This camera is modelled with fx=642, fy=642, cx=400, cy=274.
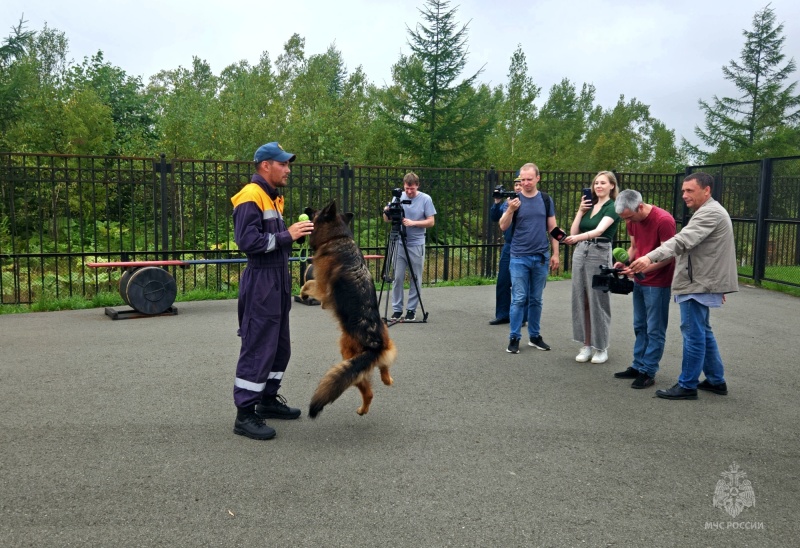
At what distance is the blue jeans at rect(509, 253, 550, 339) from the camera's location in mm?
7324

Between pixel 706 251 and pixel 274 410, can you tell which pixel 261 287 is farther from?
pixel 706 251

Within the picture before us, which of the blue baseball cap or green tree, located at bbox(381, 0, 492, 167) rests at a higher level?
green tree, located at bbox(381, 0, 492, 167)

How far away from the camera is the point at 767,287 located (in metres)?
12.7

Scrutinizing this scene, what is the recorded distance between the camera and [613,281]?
6.09 meters

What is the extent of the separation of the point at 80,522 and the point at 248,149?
74.4ft

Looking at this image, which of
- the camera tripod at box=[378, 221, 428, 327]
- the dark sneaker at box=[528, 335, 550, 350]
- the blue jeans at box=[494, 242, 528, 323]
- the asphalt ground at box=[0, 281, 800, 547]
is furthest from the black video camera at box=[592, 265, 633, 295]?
the camera tripod at box=[378, 221, 428, 327]

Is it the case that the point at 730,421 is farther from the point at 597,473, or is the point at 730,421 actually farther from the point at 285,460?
the point at 285,460

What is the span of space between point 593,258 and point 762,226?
27.3 ft

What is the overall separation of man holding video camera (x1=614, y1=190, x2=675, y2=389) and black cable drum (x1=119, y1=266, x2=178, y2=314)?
6545 mm

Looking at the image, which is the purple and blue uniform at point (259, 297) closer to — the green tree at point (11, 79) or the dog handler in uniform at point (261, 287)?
the dog handler in uniform at point (261, 287)

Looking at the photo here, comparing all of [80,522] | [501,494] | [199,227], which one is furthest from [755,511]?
[199,227]

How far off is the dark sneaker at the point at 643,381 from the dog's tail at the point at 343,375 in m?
2.63

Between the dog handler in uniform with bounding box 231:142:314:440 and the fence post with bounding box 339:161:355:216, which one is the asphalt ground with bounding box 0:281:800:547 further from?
the fence post with bounding box 339:161:355:216

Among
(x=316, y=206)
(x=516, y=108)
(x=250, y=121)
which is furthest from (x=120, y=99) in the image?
→ (x=316, y=206)
